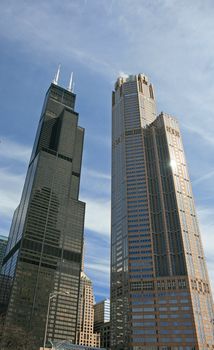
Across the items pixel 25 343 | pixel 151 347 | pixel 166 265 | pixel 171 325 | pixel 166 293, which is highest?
pixel 166 265

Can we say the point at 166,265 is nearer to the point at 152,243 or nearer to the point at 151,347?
the point at 152,243

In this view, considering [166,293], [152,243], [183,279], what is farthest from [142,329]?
[152,243]

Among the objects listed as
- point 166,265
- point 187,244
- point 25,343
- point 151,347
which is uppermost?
point 187,244

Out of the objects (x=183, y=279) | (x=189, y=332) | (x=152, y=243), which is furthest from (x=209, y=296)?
(x=152, y=243)

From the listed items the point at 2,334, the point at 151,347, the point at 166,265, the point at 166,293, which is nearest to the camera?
the point at 2,334

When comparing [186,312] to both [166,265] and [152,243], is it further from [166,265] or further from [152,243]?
[152,243]

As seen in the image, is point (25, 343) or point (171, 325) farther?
point (171, 325)

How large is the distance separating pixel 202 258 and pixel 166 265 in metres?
25.6

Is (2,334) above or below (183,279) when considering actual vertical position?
below

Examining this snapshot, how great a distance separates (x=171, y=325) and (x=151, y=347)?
48.1 ft

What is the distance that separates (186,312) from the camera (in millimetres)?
165750

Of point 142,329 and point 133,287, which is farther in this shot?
point 133,287

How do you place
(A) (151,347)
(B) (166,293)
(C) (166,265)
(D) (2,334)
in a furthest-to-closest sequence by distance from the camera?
(C) (166,265) → (B) (166,293) → (A) (151,347) → (D) (2,334)

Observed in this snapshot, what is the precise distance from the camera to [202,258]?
651 feet
